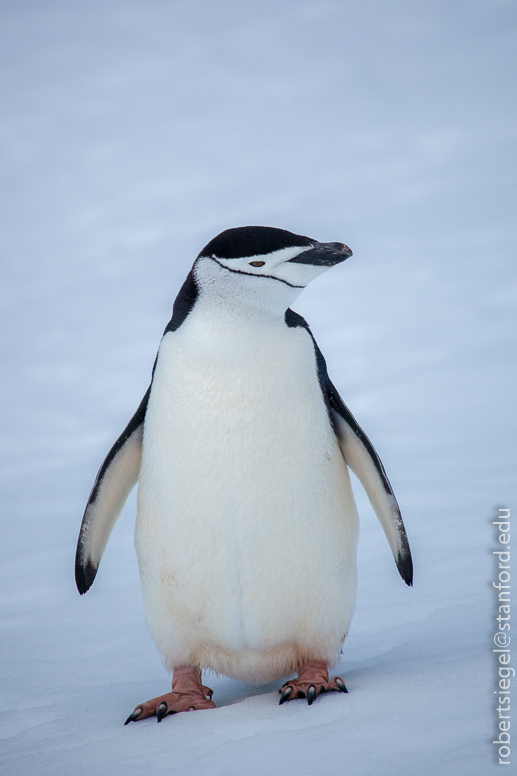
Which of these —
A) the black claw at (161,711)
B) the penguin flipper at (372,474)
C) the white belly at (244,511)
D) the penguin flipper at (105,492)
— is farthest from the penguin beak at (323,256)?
the black claw at (161,711)

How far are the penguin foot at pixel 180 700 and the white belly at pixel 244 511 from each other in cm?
4

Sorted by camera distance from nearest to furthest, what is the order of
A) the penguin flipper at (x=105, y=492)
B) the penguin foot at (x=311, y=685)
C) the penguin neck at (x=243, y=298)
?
the penguin foot at (x=311, y=685) → the penguin neck at (x=243, y=298) → the penguin flipper at (x=105, y=492)

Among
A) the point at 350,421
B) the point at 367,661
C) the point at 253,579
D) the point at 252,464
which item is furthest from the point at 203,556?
the point at 367,661

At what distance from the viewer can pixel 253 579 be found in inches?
68.7

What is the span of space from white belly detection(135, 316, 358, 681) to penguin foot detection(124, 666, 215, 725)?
0.04m

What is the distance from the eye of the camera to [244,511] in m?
1.73

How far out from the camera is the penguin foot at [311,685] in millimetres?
1677

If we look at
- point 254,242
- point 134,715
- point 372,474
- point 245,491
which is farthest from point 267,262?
point 134,715

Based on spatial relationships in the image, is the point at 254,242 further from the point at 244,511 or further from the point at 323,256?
the point at 244,511

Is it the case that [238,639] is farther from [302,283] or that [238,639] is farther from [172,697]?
[302,283]

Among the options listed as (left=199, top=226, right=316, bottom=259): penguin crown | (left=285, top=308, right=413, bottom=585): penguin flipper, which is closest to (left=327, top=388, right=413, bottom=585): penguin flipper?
(left=285, top=308, right=413, bottom=585): penguin flipper

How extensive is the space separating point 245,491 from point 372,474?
1.45 feet

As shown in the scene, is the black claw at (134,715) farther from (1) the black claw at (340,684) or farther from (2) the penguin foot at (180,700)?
(1) the black claw at (340,684)

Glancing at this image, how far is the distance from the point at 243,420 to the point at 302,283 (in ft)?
1.25
